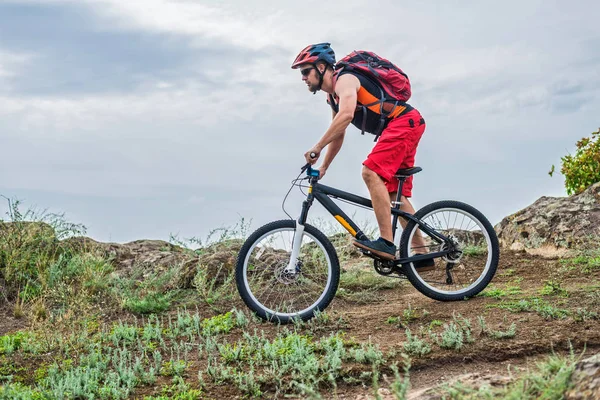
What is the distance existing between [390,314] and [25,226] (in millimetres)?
5864

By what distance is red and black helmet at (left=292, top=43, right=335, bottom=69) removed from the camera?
22.5 ft

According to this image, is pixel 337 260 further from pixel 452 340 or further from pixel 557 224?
pixel 557 224

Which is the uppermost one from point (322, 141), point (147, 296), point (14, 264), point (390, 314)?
point (322, 141)

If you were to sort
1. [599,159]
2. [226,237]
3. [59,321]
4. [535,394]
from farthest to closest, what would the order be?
[599,159], [226,237], [59,321], [535,394]

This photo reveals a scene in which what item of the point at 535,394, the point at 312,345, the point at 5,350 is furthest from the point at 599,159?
the point at 5,350

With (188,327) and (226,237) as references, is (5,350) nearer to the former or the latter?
(188,327)

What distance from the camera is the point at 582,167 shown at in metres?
11.3

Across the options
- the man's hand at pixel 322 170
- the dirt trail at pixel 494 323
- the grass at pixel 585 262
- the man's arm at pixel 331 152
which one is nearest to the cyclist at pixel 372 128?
the man's arm at pixel 331 152

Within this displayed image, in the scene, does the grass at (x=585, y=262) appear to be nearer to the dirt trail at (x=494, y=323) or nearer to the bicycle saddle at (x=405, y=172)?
the dirt trail at (x=494, y=323)

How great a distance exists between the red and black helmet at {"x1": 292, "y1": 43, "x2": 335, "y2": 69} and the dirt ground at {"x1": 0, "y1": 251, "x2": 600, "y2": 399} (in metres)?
2.63

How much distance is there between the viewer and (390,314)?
269 inches

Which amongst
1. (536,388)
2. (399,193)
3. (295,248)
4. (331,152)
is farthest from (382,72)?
(536,388)

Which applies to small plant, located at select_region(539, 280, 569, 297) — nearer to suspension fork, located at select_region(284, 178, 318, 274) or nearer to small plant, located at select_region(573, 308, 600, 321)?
small plant, located at select_region(573, 308, 600, 321)

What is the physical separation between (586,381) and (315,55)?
4396 mm
